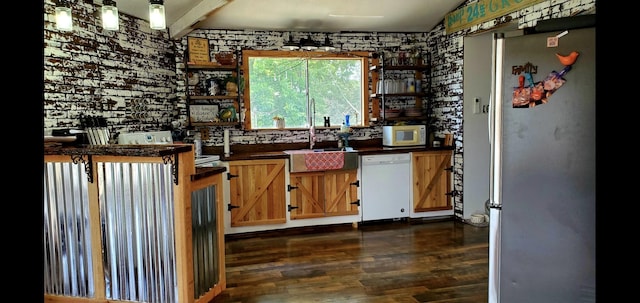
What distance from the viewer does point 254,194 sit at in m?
4.78

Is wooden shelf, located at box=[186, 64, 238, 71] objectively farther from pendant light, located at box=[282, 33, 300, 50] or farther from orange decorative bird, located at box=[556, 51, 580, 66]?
orange decorative bird, located at box=[556, 51, 580, 66]

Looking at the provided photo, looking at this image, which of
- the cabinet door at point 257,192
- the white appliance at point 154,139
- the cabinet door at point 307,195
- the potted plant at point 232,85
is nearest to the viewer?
the white appliance at point 154,139

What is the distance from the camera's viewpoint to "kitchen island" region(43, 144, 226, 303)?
277 cm

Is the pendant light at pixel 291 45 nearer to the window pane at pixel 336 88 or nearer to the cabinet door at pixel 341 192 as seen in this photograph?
the window pane at pixel 336 88

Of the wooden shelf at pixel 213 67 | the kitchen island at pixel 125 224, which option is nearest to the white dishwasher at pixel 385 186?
the wooden shelf at pixel 213 67

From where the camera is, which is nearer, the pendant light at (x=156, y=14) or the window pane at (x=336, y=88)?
the pendant light at (x=156, y=14)

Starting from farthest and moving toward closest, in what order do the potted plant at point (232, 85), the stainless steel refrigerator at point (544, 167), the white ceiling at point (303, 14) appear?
the potted plant at point (232, 85)
the white ceiling at point (303, 14)
the stainless steel refrigerator at point (544, 167)

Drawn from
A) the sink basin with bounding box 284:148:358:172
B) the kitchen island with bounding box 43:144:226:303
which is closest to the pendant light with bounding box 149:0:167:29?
the kitchen island with bounding box 43:144:226:303

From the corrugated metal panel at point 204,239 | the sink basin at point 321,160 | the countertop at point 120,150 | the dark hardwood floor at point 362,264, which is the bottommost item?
the dark hardwood floor at point 362,264

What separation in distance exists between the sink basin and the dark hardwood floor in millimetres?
731

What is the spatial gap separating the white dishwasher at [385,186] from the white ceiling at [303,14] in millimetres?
1664

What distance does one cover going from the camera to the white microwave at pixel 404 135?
5.38 meters

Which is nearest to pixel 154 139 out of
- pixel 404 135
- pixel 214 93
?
pixel 214 93
